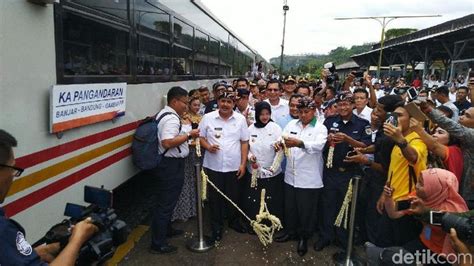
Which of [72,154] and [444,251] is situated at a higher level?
[72,154]

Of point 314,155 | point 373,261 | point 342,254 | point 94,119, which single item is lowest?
point 342,254

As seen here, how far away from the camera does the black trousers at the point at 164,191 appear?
12.6 ft

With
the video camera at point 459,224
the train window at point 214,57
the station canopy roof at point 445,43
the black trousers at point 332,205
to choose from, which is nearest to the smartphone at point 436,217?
the video camera at point 459,224

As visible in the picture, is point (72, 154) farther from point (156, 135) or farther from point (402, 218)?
point (402, 218)

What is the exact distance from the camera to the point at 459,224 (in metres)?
1.97

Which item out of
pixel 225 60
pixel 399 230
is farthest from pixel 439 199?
pixel 225 60

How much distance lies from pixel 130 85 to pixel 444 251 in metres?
3.22

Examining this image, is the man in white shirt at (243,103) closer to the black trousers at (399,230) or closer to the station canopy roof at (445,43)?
the black trousers at (399,230)

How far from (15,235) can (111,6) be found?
264 centimetres

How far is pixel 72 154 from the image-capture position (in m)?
2.89

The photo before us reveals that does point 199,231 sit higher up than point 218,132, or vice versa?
point 218,132

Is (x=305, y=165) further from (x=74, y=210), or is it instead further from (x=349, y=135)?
(x=74, y=210)

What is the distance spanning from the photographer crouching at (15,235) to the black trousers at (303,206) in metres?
2.70

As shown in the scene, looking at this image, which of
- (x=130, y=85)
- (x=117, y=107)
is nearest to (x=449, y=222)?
(x=117, y=107)
